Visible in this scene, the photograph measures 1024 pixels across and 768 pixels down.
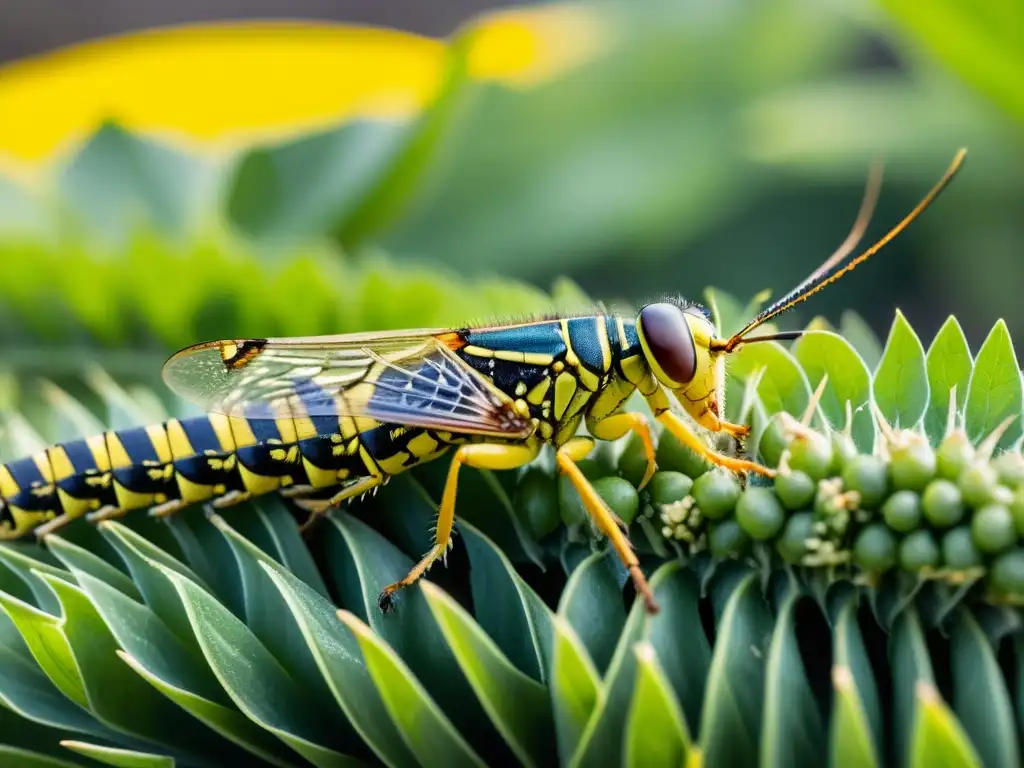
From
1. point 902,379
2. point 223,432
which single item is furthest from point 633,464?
point 223,432

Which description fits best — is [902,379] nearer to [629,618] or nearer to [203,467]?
[629,618]

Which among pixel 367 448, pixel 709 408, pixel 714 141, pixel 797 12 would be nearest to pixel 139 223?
pixel 367 448

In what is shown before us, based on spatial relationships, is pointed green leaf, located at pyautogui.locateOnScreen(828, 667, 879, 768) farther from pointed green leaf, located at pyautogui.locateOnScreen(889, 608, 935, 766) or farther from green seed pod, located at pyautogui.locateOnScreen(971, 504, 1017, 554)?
green seed pod, located at pyautogui.locateOnScreen(971, 504, 1017, 554)

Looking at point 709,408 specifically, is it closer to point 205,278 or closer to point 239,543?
point 239,543

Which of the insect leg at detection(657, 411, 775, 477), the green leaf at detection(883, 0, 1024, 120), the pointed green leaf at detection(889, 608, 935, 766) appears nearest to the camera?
the pointed green leaf at detection(889, 608, 935, 766)

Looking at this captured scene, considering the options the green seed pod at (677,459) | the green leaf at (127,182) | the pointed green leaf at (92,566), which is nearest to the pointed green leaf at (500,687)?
the green seed pod at (677,459)

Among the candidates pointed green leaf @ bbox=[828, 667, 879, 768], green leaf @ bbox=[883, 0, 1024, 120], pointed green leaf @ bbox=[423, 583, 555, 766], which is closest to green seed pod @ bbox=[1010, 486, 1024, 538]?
pointed green leaf @ bbox=[828, 667, 879, 768]

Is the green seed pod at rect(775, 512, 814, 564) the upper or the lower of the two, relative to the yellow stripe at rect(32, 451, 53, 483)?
lower
